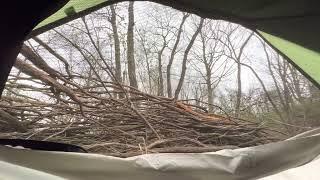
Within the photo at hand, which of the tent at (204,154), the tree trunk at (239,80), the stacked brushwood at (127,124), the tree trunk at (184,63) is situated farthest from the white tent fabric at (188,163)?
the tree trunk at (184,63)

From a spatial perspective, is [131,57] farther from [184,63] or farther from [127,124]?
[127,124]

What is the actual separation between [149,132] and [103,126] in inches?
8.6

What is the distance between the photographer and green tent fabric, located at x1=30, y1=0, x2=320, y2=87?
1641mm

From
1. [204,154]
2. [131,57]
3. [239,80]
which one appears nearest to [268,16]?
[204,154]

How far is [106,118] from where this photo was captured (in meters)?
2.20

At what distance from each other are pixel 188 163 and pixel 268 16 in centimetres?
75

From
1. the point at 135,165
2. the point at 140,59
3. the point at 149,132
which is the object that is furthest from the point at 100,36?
the point at 135,165

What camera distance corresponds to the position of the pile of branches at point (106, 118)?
1.98 meters

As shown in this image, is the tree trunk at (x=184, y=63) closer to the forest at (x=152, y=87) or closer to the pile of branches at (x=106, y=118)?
the forest at (x=152, y=87)

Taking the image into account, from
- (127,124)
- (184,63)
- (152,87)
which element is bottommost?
(127,124)

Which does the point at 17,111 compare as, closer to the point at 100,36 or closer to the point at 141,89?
the point at 100,36

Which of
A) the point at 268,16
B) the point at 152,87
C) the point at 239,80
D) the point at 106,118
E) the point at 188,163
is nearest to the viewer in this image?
the point at 188,163

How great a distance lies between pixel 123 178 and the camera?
1173mm

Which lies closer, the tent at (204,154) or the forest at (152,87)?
the tent at (204,154)
